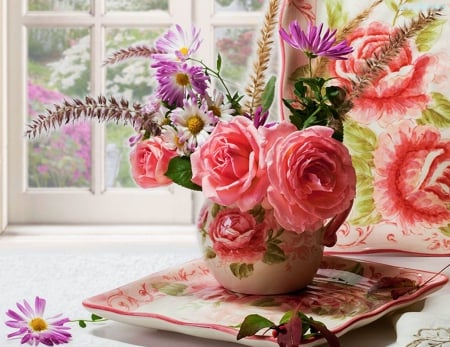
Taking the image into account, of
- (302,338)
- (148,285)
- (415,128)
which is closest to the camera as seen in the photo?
(302,338)

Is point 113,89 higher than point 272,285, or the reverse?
point 113,89

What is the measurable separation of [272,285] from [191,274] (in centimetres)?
17

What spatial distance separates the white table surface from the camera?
94cm

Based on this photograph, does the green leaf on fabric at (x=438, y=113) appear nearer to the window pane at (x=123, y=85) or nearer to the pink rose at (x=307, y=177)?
the pink rose at (x=307, y=177)

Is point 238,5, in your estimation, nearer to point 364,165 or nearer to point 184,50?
point 364,165

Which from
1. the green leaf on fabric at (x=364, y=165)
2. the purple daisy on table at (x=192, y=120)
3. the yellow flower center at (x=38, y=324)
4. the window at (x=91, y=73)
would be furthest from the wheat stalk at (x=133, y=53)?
the window at (x=91, y=73)

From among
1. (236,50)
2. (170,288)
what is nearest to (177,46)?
(170,288)

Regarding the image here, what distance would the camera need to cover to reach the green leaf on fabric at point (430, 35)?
136 cm

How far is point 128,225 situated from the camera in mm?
1905

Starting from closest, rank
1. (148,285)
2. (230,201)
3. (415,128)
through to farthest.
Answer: (230,201)
(148,285)
(415,128)

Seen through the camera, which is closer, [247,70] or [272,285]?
[272,285]

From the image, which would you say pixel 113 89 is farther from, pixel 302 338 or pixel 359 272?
pixel 302 338

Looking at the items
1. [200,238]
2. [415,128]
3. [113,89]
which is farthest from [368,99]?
[113,89]

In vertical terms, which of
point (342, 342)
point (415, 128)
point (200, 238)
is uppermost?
point (415, 128)
